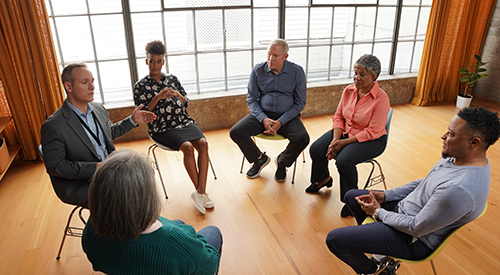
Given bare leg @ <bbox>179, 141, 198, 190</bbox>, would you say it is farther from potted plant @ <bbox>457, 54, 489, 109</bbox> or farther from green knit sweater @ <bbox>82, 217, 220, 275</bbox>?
potted plant @ <bbox>457, 54, 489, 109</bbox>

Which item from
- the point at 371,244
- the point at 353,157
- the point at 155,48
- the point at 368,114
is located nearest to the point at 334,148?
the point at 353,157

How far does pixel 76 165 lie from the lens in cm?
201

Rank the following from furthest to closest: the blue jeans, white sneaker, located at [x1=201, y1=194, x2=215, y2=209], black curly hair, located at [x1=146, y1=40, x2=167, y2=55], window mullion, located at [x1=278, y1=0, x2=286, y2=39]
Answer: window mullion, located at [x1=278, y1=0, x2=286, y2=39]
white sneaker, located at [x1=201, y1=194, x2=215, y2=209]
black curly hair, located at [x1=146, y1=40, x2=167, y2=55]
the blue jeans

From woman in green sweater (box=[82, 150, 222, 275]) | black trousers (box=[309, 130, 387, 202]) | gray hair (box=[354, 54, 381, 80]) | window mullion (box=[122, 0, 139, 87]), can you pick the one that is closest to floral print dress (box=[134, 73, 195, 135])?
window mullion (box=[122, 0, 139, 87])

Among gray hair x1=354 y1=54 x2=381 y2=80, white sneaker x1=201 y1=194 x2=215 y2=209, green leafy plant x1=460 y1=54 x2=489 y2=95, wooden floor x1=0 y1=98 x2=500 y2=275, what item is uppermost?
gray hair x1=354 y1=54 x2=381 y2=80

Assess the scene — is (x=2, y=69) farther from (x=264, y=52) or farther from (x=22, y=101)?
(x=264, y=52)

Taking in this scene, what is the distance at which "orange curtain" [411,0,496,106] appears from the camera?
4824 millimetres

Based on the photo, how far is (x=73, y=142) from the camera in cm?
204

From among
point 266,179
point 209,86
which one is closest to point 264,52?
point 209,86

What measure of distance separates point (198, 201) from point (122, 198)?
1.70 m

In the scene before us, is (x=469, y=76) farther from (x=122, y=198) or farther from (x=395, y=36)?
(x=122, y=198)

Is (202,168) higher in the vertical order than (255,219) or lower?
higher

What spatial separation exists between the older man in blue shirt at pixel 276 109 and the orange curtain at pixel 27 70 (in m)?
1.99

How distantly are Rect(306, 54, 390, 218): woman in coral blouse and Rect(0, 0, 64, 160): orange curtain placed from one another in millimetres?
2813
